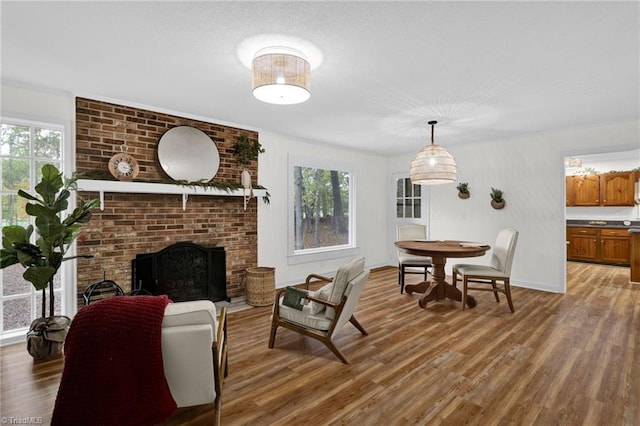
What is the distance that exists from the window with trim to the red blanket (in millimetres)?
3550

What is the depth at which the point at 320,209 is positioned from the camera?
5.77 meters

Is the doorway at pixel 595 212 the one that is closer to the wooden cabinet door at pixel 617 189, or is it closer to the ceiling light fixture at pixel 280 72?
the wooden cabinet door at pixel 617 189

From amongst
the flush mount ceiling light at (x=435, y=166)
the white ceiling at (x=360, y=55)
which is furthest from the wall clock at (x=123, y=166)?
the flush mount ceiling light at (x=435, y=166)

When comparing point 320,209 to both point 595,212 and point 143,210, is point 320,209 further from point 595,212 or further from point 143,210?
point 595,212

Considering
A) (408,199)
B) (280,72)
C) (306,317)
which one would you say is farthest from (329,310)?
(408,199)

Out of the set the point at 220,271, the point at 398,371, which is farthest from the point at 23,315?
the point at 398,371

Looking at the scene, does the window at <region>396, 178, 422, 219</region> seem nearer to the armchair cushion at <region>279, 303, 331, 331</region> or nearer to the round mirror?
the round mirror

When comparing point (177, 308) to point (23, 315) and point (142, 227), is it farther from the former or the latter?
point (23, 315)

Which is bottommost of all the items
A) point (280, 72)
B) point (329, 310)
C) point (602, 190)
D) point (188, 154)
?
point (329, 310)

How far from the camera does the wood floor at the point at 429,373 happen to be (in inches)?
78.4

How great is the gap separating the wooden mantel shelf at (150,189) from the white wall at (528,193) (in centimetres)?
385

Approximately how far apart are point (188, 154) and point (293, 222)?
1946mm

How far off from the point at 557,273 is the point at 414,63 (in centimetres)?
412

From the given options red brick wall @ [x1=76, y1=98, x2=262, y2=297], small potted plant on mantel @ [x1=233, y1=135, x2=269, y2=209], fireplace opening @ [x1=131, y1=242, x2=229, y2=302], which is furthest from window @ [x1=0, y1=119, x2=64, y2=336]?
small potted plant on mantel @ [x1=233, y1=135, x2=269, y2=209]
